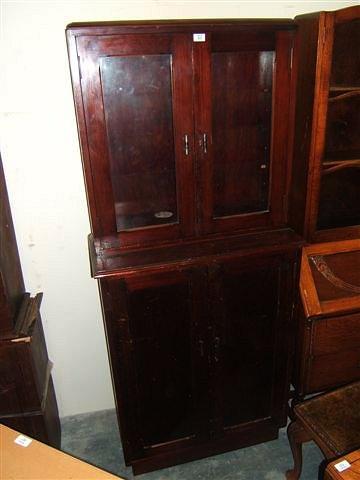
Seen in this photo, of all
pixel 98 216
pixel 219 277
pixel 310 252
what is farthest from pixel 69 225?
pixel 310 252

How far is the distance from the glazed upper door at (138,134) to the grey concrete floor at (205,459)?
3.84 feet

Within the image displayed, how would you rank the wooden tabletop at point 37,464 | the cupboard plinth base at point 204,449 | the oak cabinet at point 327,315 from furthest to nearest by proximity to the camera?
the cupboard plinth base at point 204,449
the oak cabinet at point 327,315
the wooden tabletop at point 37,464

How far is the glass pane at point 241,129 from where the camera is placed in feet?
4.74

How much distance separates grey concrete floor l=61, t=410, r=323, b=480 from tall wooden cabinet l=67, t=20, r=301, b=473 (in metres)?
0.16

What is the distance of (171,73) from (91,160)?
413 millimetres

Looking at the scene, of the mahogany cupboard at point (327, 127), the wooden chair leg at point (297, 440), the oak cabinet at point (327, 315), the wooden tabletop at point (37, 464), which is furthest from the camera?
the oak cabinet at point (327, 315)

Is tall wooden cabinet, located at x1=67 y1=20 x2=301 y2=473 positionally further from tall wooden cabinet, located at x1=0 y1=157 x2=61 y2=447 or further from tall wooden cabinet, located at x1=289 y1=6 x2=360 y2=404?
tall wooden cabinet, located at x1=0 y1=157 x2=61 y2=447

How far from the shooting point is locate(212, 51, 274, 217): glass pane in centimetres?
144

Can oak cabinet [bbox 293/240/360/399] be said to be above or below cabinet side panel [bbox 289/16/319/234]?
below

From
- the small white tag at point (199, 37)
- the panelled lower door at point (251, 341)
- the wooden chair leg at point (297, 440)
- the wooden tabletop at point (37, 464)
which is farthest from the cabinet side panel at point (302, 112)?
the wooden tabletop at point (37, 464)

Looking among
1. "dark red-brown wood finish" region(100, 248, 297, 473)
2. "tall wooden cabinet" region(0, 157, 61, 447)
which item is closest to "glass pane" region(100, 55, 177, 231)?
"dark red-brown wood finish" region(100, 248, 297, 473)

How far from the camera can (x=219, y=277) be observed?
158 centimetres

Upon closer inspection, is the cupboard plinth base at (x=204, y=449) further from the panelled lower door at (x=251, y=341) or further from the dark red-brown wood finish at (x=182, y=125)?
the dark red-brown wood finish at (x=182, y=125)

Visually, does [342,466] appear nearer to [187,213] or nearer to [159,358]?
[159,358]
